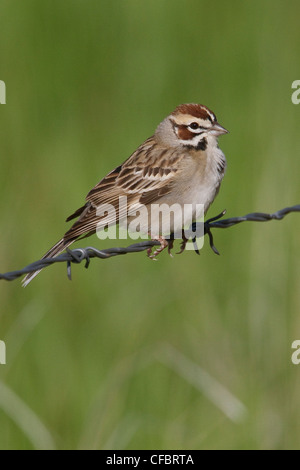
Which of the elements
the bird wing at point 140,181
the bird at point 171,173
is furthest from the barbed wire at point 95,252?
the bird wing at point 140,181

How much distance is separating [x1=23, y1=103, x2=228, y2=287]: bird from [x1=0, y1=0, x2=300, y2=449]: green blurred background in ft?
2.73

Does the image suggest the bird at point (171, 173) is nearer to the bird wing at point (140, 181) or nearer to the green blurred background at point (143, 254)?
the bird wing at point (140, 181)

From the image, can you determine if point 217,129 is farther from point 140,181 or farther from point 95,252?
point 95,252

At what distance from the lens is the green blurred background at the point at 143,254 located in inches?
269

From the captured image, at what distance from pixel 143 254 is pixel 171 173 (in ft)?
4.64

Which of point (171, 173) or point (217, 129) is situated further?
point (171, 173)

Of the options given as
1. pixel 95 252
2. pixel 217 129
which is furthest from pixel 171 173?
pixel 95 252

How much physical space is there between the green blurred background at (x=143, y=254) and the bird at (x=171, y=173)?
83 centimetres

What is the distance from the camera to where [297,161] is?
8.42 metres

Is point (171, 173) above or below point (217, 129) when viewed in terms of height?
below

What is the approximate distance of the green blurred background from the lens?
682cm

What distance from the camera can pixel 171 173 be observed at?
7.14 metres

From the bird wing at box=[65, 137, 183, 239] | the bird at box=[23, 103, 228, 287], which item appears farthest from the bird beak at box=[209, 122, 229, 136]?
the bird wing at box=[65, 137, 183, 239]

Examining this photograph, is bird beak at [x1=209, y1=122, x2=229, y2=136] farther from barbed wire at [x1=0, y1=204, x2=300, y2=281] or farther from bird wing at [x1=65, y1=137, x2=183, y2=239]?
barbed wire at [x1=0, y1=204, x2=300, y2=281]
